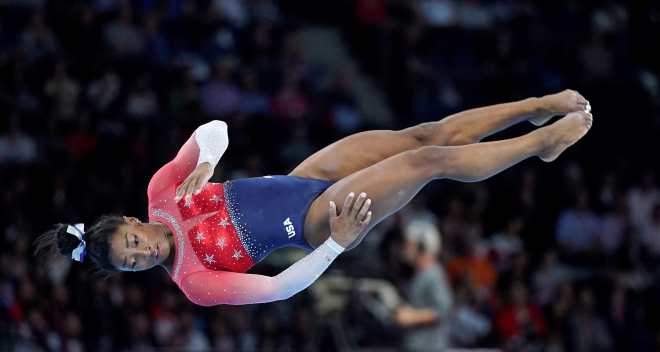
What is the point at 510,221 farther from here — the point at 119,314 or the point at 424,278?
the point at 119,314

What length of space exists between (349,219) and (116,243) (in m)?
1.12

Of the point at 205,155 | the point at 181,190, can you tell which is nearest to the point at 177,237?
the point at 181,190

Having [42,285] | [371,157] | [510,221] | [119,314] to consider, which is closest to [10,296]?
[42,285]

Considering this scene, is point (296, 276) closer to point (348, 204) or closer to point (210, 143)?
point (348, 204)

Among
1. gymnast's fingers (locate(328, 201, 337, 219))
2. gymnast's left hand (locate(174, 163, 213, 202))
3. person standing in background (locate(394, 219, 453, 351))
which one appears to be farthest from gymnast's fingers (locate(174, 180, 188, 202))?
person standing in background (locate(394, 219, 453, 351))

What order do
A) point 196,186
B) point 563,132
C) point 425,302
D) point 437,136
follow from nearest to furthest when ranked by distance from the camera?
point 196,186
point 563,132
point 437,136
point 425,302

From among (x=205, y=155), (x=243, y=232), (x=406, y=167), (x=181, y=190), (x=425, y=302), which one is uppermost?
(x=205, y=155)

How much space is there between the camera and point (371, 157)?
583 centimetres

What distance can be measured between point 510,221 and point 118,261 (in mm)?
5974

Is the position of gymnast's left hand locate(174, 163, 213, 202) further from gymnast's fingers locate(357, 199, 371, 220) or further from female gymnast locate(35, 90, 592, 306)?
gymnast's fingers locate(357, 199, 371, 220)

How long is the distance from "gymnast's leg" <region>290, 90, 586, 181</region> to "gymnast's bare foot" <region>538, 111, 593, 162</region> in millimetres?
122

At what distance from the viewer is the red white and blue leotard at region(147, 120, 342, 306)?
17.4 feet

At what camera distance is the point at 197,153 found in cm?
536

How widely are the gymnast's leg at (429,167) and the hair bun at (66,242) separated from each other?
119cm
